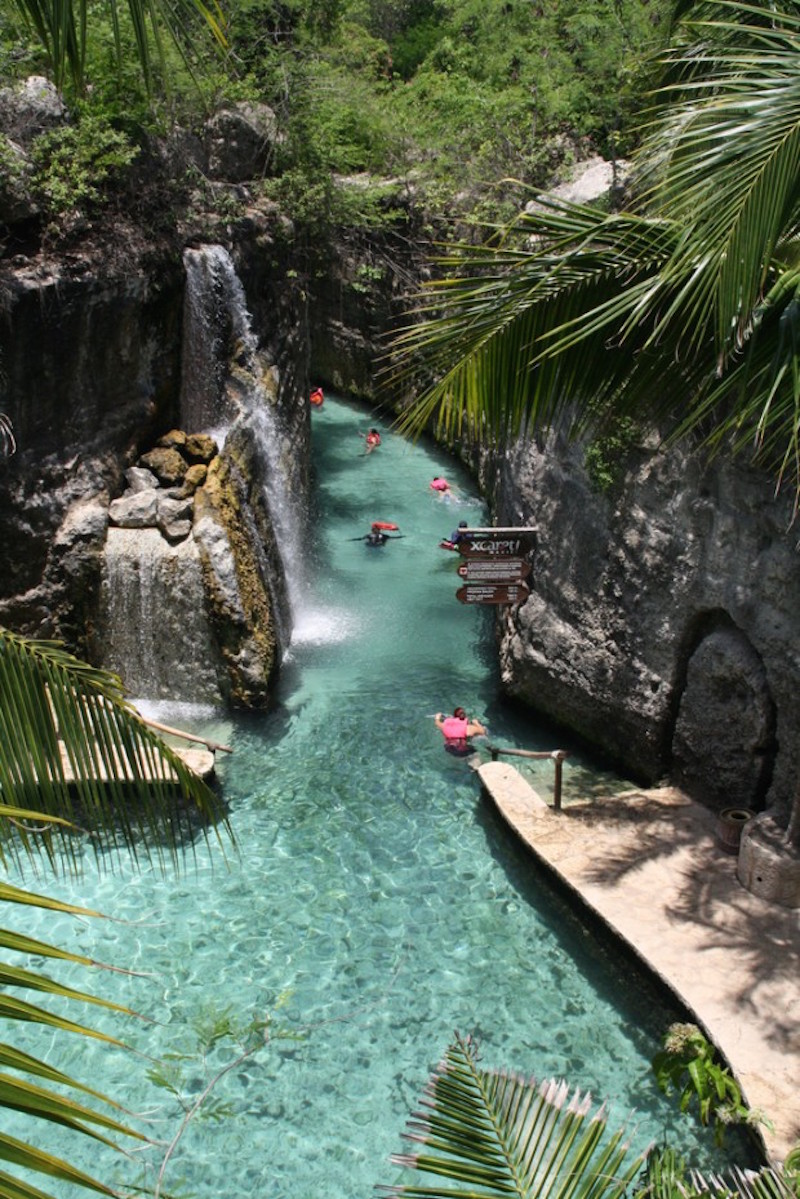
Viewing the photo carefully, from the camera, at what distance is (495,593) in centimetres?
1132

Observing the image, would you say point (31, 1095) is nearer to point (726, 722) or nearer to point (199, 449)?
point (726, 722)

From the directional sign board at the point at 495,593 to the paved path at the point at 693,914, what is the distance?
182 cm

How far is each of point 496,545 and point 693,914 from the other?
174 inches

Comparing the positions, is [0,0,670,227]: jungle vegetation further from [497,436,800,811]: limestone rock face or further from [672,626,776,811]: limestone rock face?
[672,626,776,811]: limestone rock face

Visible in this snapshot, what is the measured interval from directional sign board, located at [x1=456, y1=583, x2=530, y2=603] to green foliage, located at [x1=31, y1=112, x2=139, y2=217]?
6.94 metres

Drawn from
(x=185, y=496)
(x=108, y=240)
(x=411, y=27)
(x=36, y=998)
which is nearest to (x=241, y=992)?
(x=36, y=998)

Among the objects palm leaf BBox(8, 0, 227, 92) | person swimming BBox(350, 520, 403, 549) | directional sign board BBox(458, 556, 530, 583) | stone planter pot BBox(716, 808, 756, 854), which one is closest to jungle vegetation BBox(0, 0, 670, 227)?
person swimming BBox(350, 520, 403, 549)

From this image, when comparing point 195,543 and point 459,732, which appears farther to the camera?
point 195,543

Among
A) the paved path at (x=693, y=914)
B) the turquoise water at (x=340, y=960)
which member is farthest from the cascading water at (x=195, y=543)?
the paved path at (x=693, y=914)

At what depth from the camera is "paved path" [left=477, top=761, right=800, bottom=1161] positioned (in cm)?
737

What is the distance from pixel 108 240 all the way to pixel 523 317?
8679 millimetres

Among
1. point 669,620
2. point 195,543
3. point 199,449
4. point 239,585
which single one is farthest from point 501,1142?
point 199,449

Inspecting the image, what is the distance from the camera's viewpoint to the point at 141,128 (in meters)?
14.0

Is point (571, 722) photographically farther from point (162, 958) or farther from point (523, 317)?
point (523, 317)
